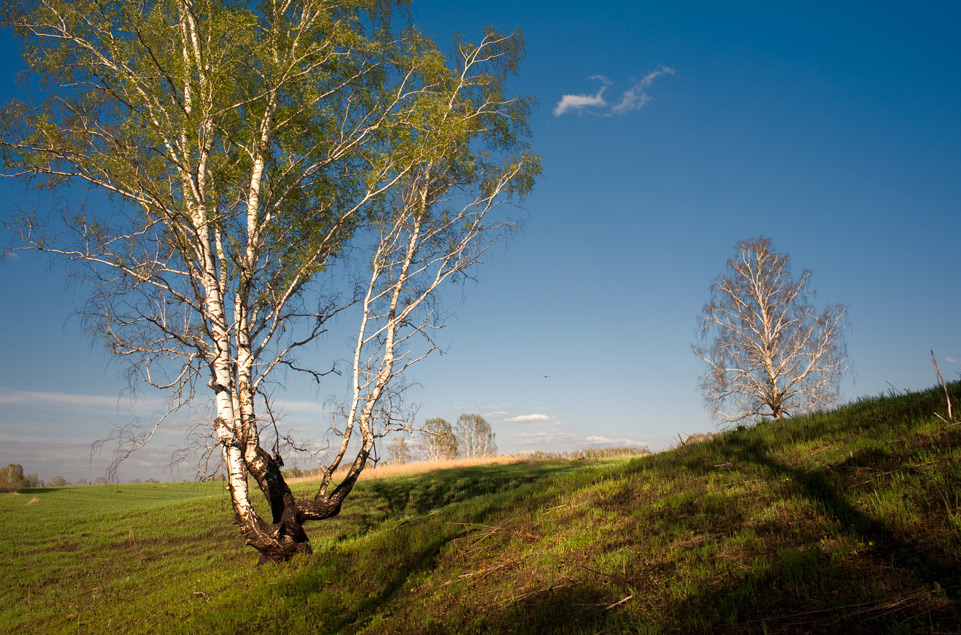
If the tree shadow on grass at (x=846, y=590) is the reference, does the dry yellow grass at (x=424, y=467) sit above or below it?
below

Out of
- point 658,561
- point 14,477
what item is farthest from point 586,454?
point 14,477

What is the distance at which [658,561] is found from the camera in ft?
17.7

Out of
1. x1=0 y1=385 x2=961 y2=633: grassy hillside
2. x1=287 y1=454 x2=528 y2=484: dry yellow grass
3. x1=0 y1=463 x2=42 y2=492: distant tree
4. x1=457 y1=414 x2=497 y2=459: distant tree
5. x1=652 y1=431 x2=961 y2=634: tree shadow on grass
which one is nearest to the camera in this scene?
x1=652 y1=431 x2=961 y2=634: tree shadow on grass

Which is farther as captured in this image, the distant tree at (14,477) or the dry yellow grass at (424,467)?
the distant tree at (14,477)

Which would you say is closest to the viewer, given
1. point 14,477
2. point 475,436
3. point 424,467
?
point 424,467

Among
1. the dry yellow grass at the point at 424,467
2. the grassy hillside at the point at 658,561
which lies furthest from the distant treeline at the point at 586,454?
the grassy hillside at the point at 658,561

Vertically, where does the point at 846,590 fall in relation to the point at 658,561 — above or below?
above

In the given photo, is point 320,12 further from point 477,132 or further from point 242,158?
point 477,132

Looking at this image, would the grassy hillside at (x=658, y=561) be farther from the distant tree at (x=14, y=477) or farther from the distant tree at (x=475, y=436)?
the distant tree at (x=475, y=436)

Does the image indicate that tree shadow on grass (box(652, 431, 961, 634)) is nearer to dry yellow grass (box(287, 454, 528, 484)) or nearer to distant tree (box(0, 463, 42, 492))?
dry yellow grass (box(287, 454, 528, 484))

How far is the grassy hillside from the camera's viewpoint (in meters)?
4.09

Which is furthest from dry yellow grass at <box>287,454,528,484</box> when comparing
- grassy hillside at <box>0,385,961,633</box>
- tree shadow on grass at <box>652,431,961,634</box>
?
tree shadow on grass at <box>652,431,961,634</box>

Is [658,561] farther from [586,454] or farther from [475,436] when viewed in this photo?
[475,436]

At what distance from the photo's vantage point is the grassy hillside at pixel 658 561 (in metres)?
4.09
